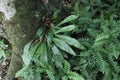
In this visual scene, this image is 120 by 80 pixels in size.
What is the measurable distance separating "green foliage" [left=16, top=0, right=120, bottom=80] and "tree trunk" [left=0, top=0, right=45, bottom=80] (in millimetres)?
177

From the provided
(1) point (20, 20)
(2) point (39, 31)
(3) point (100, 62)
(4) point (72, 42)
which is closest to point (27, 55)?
(2) point (39, 31)

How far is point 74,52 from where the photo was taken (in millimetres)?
3854

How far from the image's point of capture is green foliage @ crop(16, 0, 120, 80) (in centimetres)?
372

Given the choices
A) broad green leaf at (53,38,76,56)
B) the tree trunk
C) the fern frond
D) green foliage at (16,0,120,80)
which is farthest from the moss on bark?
the fern frond

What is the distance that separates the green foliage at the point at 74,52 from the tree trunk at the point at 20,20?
18 cm

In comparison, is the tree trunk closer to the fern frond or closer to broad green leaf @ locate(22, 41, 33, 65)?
broad green leaf @ locate(22, 41, 33, 65)

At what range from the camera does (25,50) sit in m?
3.96

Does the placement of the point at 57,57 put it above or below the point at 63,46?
below

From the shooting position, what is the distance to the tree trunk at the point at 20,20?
375cm

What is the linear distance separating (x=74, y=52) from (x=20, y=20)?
1.08 meters

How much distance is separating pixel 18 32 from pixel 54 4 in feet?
3.56

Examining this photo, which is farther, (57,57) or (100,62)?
(57,57)

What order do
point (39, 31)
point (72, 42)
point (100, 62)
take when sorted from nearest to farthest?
point (100, 62)
point (72, 42)
point (39, 31)

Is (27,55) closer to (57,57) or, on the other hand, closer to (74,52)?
(57,57)
